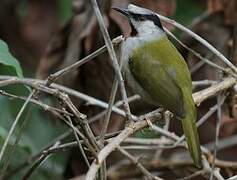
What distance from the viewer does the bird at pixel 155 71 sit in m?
3.27

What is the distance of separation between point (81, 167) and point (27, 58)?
1684 mm

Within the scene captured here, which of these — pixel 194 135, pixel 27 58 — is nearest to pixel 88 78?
pixel 194 135

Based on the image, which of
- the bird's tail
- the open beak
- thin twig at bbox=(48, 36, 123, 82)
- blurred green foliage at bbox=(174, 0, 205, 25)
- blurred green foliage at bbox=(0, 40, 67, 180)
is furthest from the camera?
blurred green foliage at bbox=(174, 0, 205, 25)

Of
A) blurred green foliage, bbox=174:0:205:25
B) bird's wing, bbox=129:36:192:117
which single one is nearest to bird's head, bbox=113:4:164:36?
bird's wing, bbox=129:36:192:117

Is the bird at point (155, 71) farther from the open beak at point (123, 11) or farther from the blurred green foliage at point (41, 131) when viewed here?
the blurred green foliage at point (41, 131)

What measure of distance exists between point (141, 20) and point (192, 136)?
0.65 metres

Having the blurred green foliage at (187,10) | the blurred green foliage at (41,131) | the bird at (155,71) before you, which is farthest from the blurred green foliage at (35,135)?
the blurred green foliage at (187,10)

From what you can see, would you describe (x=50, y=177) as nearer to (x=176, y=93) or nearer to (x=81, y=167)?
(x=81, y=167)

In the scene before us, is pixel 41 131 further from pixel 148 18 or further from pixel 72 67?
pixel 72 67

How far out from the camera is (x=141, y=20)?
3.42 metres

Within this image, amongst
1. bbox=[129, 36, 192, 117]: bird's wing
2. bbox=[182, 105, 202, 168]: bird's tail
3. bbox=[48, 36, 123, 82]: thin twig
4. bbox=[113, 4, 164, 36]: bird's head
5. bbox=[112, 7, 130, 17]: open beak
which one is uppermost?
bbox=[48, 36, 123, 82]: thin twig

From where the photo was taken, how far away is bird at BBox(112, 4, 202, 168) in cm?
327

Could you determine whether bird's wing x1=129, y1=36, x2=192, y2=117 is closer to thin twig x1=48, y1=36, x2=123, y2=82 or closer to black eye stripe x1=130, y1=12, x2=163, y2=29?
black eye stripe x1=130, y1=12, x2=163, y2=29

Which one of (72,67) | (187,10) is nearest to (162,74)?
(72,67)
